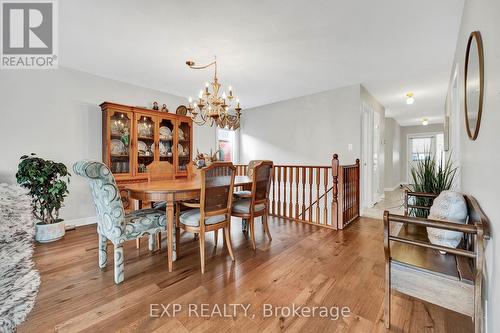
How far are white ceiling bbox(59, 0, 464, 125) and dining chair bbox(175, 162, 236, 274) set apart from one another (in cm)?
146

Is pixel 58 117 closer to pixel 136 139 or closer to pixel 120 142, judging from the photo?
pixel 120 142

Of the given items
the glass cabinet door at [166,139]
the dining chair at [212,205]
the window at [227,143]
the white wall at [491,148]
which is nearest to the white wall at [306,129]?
the window at [227,143]

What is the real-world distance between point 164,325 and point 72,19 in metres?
2.81

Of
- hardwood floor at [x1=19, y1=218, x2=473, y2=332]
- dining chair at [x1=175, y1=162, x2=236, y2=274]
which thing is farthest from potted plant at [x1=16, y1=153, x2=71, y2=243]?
dining chair at [x1=175, y1=162, x2=236, y2=274]

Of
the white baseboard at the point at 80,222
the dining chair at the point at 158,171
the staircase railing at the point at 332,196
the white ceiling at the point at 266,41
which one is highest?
the white ceiling at the point at 266,41

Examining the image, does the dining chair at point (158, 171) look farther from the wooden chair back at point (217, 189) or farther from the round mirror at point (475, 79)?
the round mirror at point (475, 79)

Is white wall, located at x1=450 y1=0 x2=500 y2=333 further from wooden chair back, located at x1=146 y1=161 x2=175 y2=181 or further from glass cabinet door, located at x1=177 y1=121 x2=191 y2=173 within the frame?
glass cabinet door, located at x1=177 y1=121 x2=191 y2=173

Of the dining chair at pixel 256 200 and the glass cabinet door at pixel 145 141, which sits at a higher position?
the glass cabinet door at pixel 145 141

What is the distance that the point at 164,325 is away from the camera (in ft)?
4.38

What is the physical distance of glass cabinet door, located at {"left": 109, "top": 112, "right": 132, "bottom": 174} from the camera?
3.49 metres

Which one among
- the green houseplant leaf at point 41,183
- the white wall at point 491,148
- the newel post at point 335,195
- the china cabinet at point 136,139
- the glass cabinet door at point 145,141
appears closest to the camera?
the white wall at point 491,148

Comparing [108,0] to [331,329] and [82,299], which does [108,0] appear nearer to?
[82,299]

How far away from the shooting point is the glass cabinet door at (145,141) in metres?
3.74

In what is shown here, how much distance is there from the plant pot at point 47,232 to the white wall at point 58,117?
583 mm
